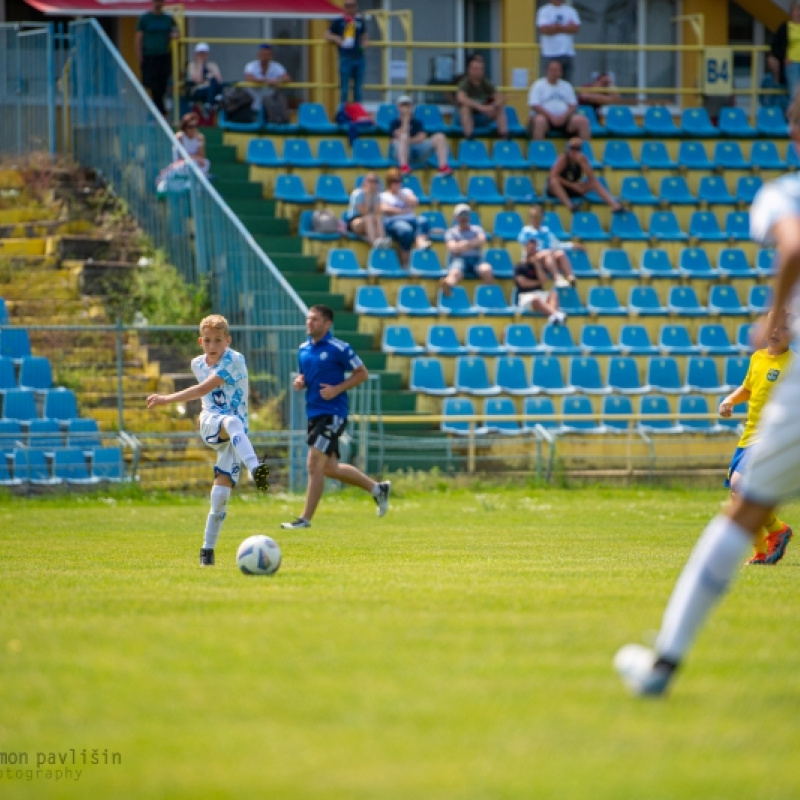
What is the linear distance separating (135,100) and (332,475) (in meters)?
10.7

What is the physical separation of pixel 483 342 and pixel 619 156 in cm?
705

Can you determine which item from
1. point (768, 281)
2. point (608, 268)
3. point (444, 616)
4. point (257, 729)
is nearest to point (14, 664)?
point (257, 729)

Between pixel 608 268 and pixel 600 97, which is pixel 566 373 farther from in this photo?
pixel 600 97

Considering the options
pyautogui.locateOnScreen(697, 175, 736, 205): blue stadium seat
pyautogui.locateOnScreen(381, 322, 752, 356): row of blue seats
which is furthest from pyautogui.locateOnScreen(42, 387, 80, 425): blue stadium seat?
pyautogui.locateOnScreen(697, 175, 736, 205): blue stadium seat

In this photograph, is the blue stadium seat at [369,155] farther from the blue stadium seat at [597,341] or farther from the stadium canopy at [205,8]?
the blue stadium seat at [597,341]

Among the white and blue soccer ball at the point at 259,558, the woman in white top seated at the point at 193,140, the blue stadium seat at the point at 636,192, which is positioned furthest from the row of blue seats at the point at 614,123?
the white and blue soccer ball at the point at 259,558

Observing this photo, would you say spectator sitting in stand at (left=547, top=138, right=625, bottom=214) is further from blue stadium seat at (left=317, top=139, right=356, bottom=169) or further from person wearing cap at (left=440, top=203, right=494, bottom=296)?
blue stadium seat at (left=317, top=139, right=356, bottom=169)

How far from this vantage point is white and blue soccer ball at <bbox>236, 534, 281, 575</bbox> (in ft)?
32.1

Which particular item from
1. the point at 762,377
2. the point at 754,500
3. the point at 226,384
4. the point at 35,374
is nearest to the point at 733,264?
the point at 35,374

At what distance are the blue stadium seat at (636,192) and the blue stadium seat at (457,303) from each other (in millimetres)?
5020

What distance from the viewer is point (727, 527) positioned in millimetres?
5617

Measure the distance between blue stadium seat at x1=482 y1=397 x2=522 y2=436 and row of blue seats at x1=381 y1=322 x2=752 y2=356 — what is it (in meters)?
1.10

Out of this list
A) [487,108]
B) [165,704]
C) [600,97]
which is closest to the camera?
[165,704]

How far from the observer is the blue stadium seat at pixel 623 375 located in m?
23.4
